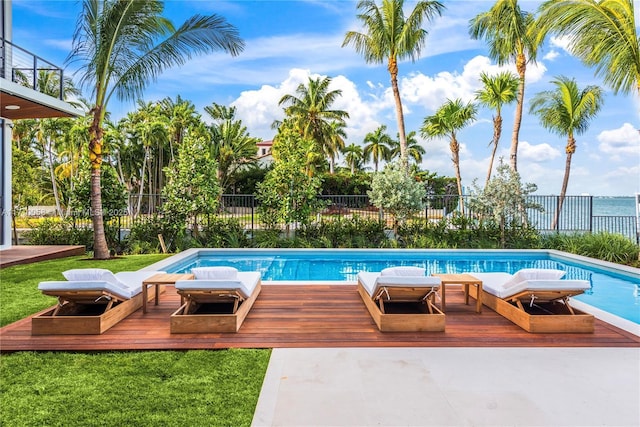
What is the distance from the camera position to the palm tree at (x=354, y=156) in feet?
144

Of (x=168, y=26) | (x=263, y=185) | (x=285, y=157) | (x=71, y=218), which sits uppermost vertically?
(x=168, y=26)

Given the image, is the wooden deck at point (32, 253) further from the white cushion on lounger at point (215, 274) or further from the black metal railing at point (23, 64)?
the white cushion on lounger at point (215, 274)

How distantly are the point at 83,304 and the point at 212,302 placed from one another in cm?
150

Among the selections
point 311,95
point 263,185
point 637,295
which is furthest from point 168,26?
point 311,95

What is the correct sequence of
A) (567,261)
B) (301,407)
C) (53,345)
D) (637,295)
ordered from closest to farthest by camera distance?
(301,407) < (53,345) < (637,295) < (567,261)

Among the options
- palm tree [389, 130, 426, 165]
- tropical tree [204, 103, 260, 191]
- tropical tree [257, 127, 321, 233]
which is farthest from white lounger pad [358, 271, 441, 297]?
palm tree [389, 130, 426, 165]

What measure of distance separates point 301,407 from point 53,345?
277cm

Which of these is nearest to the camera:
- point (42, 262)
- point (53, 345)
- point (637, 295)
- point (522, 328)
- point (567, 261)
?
point (53, 345)

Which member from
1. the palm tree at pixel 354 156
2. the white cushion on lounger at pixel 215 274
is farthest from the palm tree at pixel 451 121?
the palm tree at pixel 354 156

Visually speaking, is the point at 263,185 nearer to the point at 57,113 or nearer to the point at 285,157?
the point at 285,157

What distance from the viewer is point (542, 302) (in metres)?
4.98

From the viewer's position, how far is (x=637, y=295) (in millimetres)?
7305

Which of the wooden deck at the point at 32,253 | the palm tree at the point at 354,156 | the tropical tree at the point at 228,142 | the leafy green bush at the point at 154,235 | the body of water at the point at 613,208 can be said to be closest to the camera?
the wooden deck at the point at 32,253

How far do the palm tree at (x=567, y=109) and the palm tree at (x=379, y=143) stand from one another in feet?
85.0
